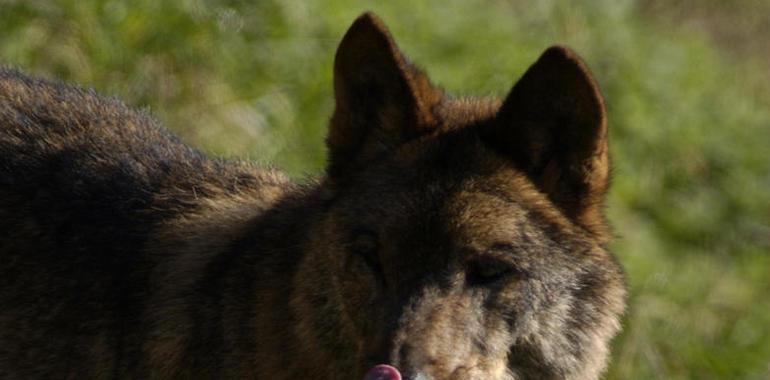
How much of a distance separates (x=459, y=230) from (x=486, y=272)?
0.53ft

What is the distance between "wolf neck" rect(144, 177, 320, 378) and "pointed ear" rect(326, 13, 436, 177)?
0.24 metres


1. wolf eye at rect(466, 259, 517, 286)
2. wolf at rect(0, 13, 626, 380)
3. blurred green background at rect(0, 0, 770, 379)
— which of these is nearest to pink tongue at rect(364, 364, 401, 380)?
wolf at rect(0, 13, 626, 380)

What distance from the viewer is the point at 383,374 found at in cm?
463

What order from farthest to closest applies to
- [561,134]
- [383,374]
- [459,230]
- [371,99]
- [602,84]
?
[602,84] < [371,99] < [561,134] < [459,230] < [383,374]

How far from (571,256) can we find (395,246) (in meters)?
0.65

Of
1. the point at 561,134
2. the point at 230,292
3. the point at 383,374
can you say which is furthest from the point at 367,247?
the point at 561,134

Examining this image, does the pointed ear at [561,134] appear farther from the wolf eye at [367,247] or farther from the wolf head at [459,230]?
the wolf eye at [367,247]

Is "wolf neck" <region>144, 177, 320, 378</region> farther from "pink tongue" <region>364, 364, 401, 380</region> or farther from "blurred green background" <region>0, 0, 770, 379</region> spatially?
"blurred green background" <region>0, 0, 770, 379</region>

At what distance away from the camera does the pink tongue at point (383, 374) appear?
4.61 m

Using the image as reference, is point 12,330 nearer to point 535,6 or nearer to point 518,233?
point 518,233

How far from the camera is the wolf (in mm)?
4969

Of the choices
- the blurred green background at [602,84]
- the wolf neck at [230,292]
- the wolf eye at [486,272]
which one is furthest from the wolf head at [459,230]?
the blurred green background at [602,84]

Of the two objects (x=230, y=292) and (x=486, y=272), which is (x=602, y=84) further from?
(x=486, y=272)

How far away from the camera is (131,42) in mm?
8797
